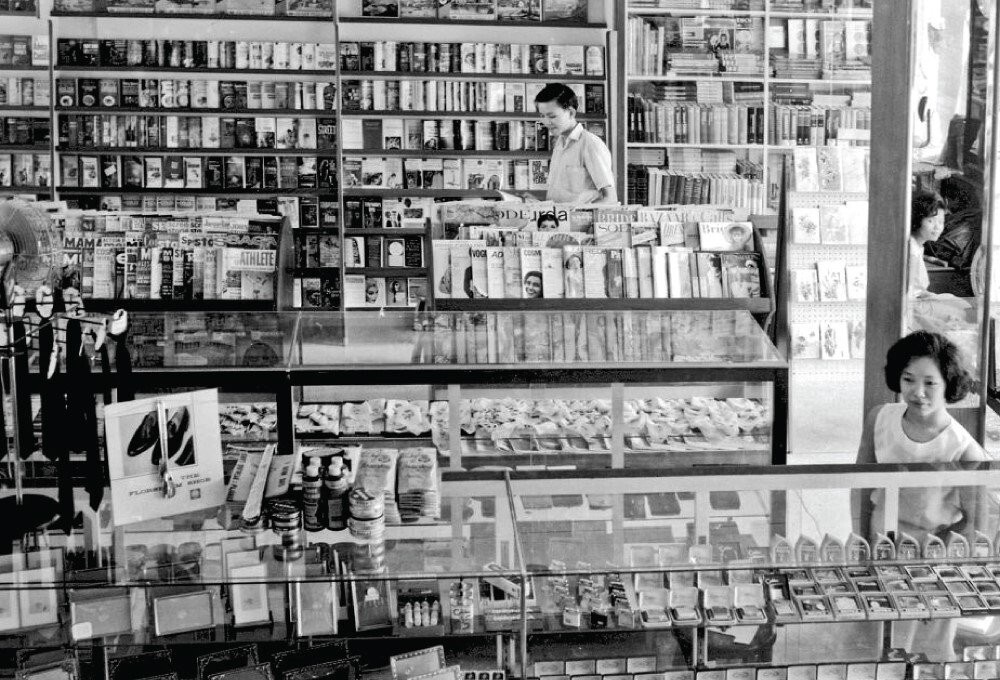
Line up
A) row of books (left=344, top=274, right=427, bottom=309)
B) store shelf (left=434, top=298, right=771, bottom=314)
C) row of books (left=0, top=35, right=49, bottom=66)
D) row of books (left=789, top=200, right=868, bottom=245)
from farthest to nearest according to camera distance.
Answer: row of books (left=344, top=274, right=427, bottom=309) → row of books (left=0, top=35, right=49, bottom=66) → row of books (left=789, top=200, right=868, bottom=245) → store shelf (left=434, top=298, right=771, bottom=314)

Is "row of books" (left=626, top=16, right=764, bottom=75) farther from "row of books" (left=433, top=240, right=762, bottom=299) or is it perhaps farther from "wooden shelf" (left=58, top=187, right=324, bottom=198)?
"row of books" (left=433, top=240, right=762, bottom=299)

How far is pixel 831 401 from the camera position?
763cm

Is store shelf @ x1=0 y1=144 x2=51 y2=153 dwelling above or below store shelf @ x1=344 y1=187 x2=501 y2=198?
above

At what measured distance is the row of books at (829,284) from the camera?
26.5ft

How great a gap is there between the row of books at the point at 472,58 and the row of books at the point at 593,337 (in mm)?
4774

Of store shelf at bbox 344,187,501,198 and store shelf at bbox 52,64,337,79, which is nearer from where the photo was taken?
store shelf at bbox 52,64,337,79

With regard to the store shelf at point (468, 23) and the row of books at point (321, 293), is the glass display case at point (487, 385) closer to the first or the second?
the row of books at point (321, 293)

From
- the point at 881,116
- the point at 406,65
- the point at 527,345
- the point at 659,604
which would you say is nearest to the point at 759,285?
the point at 881,116

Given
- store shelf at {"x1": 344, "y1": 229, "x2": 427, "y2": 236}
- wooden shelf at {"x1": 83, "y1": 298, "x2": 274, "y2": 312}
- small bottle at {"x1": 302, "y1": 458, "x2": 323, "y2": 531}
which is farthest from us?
store shelf at {"x1": 344, "y1": 229, "x2": 427, "y2": 236}

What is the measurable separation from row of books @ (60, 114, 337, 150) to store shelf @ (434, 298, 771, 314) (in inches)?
162

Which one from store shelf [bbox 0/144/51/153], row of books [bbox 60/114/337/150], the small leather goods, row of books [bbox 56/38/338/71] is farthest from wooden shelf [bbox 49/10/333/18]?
the small leather goods

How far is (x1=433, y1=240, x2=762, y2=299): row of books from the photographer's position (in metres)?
5.67

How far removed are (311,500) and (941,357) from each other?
1.95 m

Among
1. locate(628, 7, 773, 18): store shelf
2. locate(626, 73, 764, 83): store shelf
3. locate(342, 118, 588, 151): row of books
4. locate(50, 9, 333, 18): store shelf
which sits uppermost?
locate(628, 7, 773, 18): store shelf
